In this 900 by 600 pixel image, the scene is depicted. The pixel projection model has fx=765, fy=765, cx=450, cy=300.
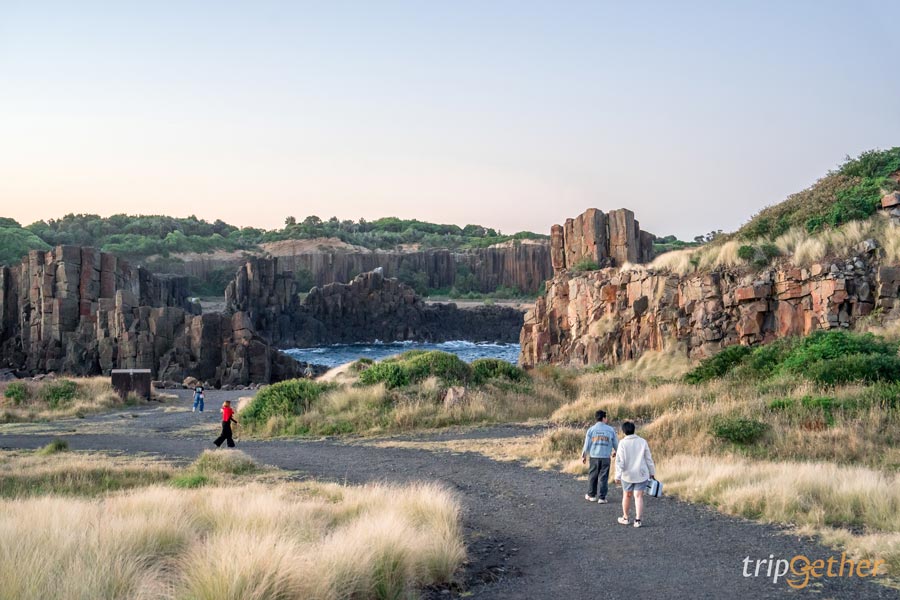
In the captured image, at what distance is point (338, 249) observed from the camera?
146 metres

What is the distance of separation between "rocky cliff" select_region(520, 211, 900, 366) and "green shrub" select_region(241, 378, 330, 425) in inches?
562

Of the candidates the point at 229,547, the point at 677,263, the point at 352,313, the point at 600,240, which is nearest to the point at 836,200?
the point at 677,263

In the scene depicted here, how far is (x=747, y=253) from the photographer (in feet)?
96.4

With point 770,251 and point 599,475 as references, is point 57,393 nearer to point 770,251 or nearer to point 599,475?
point 599,475

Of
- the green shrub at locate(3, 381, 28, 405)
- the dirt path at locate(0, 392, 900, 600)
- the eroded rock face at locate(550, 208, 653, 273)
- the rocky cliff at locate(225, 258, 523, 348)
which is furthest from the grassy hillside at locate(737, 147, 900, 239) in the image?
the rocky cliff at locate(225, 258, 523, 348)

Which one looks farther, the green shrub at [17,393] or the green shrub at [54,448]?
the green shrub at [17,393]

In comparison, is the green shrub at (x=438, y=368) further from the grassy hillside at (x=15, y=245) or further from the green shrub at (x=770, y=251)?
the grassy hillside at (x=15, y=245)

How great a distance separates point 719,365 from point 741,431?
9.46 meters

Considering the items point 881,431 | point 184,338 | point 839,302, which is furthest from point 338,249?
point 881,431

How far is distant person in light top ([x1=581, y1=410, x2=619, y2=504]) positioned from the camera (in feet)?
36.3

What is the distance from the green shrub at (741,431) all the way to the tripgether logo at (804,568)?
259 inches

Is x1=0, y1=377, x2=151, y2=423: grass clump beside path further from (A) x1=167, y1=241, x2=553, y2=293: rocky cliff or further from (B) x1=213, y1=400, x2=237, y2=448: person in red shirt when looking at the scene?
(A) x1=167, y1=241, x2=553, y2=293: rocky cliff

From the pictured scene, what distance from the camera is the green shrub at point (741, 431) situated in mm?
14305

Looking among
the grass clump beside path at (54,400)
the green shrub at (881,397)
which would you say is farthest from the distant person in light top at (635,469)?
the grass clump beside path at (54,400)
